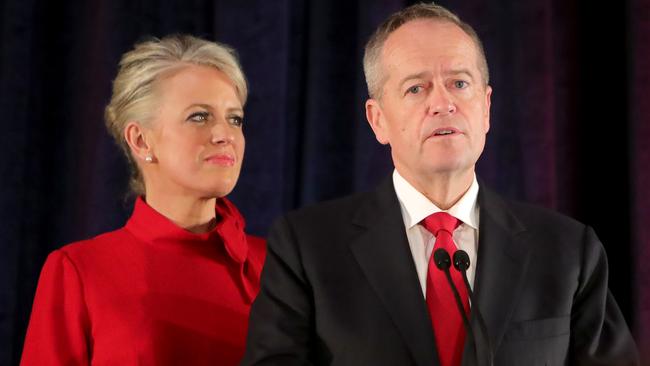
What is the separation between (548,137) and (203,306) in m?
1.04

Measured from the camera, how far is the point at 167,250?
198 centimetres

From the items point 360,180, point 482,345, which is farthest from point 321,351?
point 360,180

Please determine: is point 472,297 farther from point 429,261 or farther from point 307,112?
point 307,112

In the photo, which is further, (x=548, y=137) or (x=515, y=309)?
(x=548, y=137)

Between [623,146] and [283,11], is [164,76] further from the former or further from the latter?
[623,146]

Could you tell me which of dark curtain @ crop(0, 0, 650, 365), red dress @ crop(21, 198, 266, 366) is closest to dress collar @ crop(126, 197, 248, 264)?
red dress @ crop(21, 198, 266, 366)

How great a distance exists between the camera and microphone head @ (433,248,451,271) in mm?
1307

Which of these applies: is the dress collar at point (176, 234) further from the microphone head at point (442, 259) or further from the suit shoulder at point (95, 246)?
the microphone head at point (442, 259)

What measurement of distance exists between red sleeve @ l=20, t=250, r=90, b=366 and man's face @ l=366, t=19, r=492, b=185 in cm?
76

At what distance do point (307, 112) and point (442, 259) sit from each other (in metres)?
1.31

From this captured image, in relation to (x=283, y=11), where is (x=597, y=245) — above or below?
below

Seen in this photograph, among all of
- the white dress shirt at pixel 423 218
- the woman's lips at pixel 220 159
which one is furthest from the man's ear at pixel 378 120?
the woman's lips at pixel 220 159

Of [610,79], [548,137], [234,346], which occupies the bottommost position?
[234,346]

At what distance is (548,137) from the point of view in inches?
92.8
